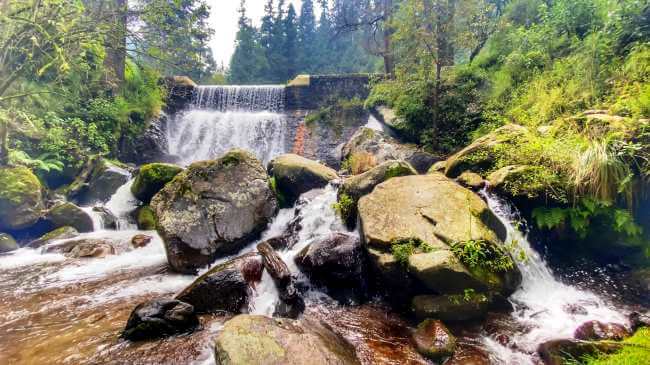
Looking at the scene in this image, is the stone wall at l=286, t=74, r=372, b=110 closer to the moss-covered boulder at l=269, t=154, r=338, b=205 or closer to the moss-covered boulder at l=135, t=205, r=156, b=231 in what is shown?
the moss-covered boulder at l=269, t=154, r=338, b=205

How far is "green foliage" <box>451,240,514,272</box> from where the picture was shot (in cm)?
430

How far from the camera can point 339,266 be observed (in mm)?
5023

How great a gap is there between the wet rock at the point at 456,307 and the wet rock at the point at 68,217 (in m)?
8.72

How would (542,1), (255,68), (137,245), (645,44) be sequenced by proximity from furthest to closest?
(255,68)
(542,1)
(137,245)
(645,44)

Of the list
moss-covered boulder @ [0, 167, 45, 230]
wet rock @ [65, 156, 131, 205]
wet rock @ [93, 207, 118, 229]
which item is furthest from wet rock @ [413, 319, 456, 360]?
wet rock @ [65, 156, 131, 205]

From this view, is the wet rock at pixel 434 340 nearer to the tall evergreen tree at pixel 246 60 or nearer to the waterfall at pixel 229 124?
the waterfall at pixel 229 124

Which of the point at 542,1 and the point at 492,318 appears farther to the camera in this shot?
the point at 542,1

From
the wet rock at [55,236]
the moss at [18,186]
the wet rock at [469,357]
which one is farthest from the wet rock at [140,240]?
the wet rock at [469,357]

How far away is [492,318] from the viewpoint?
4.30 meters

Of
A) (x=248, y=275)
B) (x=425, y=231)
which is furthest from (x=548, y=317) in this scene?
(x=248, y=275)

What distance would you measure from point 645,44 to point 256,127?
1410 cm

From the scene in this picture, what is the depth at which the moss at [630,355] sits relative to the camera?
2.88m

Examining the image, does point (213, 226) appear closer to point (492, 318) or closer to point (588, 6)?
point (492, 318)

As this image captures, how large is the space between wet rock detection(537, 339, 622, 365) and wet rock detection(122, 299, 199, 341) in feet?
13.6
